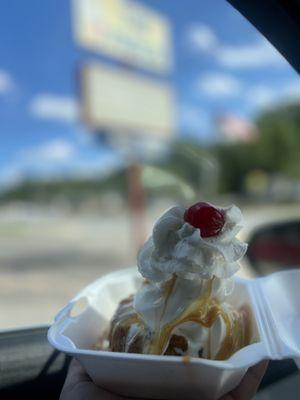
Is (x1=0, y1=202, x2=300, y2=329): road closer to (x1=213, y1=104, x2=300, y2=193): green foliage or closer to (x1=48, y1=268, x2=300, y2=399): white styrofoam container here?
(x1=48, y1=268, x2=300, y2=399): white styrofoam container

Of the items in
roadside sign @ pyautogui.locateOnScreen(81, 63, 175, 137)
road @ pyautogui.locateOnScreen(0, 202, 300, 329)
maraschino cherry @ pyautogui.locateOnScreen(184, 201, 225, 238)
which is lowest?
road @ pyautogui.locateOnScreen(0, 202, 300, 329)

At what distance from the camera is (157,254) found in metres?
0.99

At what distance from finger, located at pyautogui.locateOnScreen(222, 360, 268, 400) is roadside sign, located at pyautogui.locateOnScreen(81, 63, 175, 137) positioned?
8.49 m

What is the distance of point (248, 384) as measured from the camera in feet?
3.03

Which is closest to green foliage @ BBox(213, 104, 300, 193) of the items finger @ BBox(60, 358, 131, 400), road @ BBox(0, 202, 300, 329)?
road @ BBox(0, 202, 300, 329)

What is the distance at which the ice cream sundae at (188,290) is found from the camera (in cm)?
94

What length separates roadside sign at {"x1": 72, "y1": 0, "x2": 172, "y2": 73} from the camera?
9.28m

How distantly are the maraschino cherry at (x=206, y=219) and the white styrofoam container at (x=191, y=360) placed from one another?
0.18 metres

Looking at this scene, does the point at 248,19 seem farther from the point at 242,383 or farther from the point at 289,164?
the point at 289,164

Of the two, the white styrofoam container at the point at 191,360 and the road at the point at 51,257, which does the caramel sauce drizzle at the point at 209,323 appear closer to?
the white styrofoam container at the point at 191,360

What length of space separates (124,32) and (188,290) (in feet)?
32.0

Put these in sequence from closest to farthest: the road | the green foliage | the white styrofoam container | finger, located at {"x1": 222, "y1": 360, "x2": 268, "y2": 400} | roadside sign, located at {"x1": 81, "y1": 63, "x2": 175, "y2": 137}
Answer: the white styrofoam container, finger, located at {"x1": 222, "y1": 360, "x2": 268, "y2": 400}, the road, roadside sign, located at {"x1": 81, "y1": 63, "x2": 175, "y2": 137}, the green foliage

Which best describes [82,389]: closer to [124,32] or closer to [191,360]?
[191,360]

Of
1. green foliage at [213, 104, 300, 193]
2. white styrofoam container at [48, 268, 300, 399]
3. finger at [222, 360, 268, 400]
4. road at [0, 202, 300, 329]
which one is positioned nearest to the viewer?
white styrofoam container at [48, 268, 300, 399]
